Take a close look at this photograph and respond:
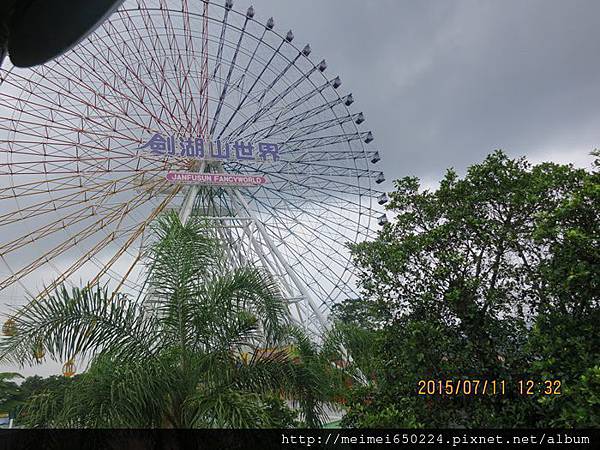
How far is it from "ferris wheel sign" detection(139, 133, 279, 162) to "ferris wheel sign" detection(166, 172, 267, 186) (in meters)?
0.54

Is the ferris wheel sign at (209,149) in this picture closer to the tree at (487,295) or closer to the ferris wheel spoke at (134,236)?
the ferris wheel spoke at (134,236)

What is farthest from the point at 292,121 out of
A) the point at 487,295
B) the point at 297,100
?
the point at 487,295

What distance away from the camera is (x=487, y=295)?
200 inches

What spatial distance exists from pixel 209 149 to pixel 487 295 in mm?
11593

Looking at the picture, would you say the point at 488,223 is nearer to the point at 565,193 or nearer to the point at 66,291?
the point at 565,193

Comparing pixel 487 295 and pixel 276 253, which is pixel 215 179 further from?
pixel 487 295

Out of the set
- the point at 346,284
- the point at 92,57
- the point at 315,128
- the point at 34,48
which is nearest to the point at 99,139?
the point at 92,57

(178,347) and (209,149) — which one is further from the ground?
(209,149)

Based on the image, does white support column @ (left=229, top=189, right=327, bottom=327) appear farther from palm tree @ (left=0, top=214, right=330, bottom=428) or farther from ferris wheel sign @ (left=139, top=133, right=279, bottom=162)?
palm tree @ (left=0, top=214, right=330, bottom=428)

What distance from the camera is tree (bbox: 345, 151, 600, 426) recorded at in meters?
4.37

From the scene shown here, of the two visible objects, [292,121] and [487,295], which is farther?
[292,121]

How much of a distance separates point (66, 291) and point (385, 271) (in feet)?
10.2

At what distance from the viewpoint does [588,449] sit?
3.78 meters

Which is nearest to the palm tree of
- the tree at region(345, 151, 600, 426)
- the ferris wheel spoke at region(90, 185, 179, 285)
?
the tree at region(345, 151, 600, 426)
